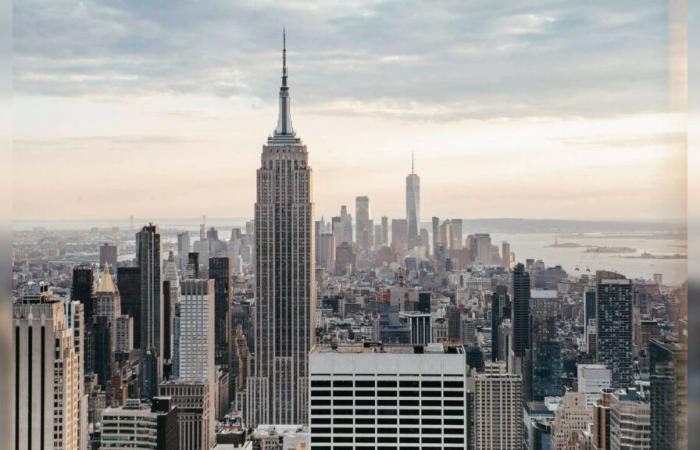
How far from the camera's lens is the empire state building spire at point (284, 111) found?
3.06 m

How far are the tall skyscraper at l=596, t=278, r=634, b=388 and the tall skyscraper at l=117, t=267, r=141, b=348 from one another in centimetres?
180

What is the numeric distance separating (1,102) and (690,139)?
3.71 ft

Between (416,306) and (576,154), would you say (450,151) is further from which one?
(416,306)

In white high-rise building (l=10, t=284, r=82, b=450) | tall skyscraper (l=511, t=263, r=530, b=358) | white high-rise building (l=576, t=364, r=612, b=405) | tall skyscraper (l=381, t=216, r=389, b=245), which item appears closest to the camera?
white high-rise building (l=10, t=284, r=82, b=450)

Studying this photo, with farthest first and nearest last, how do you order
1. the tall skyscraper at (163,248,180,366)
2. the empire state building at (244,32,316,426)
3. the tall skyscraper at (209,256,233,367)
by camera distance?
the empire state building at (244,32,316,426)
the tall skyscraper at (163,248,180,366)
the tall skyscraper at (209,256,233,367)

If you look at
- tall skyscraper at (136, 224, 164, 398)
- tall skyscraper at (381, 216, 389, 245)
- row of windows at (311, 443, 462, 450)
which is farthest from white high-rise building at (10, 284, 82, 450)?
tall skyscraper at (381, 216, 389, 245)

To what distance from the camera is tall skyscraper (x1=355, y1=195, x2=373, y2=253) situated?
297 cm

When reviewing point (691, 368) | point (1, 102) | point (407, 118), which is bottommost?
point (691, 368)

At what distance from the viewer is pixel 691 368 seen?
3.99 ft

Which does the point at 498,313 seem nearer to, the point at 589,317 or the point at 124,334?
the point at 589,317

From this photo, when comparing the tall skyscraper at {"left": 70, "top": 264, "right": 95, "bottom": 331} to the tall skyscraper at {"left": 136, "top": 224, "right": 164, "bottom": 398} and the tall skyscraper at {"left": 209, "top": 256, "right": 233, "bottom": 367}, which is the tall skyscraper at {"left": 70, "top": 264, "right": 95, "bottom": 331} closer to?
the tall skyscraper at {"left": 136, "top": 224, "right": 164, "bottom": 398}

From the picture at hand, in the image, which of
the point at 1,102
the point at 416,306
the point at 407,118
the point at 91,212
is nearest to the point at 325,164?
the point at 407,118

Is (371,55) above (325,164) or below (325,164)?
above

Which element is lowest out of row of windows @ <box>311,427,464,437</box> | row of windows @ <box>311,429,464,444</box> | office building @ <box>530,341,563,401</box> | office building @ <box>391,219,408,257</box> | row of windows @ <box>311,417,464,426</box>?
row of windows @ <box>311,429,464,444</box>
